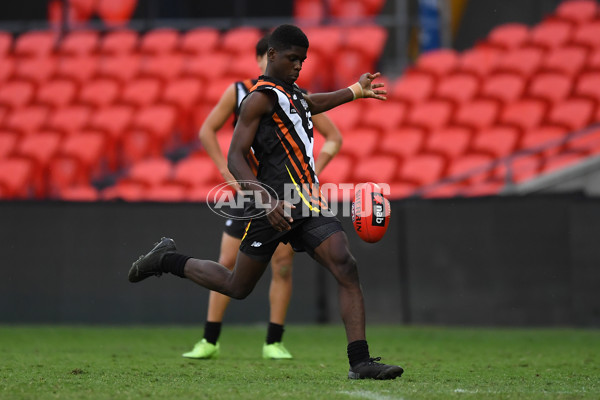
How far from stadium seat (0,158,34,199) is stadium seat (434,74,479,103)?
6.42 m

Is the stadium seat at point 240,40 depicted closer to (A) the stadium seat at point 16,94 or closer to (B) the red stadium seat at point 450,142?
(A) the stadium seat at point 16,94

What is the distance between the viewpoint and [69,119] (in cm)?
1600

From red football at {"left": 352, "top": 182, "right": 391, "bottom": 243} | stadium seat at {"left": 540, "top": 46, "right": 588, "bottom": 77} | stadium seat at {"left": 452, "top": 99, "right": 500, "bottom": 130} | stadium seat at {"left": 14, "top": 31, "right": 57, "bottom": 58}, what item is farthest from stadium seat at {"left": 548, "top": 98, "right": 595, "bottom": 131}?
stadium seat at {"left": 14, "top": 31, "right": 57, "bottom": 58}

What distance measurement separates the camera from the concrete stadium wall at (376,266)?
10.3 m

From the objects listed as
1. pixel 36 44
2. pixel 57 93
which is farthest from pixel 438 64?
pixel 36 44

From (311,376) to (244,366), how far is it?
31.6 inches

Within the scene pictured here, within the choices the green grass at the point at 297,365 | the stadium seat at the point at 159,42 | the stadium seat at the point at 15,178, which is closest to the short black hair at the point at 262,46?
the green grass at the point at 297,365

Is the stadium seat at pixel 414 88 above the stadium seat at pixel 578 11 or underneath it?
underneath

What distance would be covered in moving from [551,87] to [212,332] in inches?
352

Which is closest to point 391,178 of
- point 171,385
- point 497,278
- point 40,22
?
point 497,278

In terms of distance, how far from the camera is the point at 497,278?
33.9ft

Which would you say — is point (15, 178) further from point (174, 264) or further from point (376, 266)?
point (174, 264)

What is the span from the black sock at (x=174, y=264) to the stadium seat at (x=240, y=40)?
11.2m

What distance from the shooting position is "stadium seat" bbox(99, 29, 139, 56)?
17.6 meters
